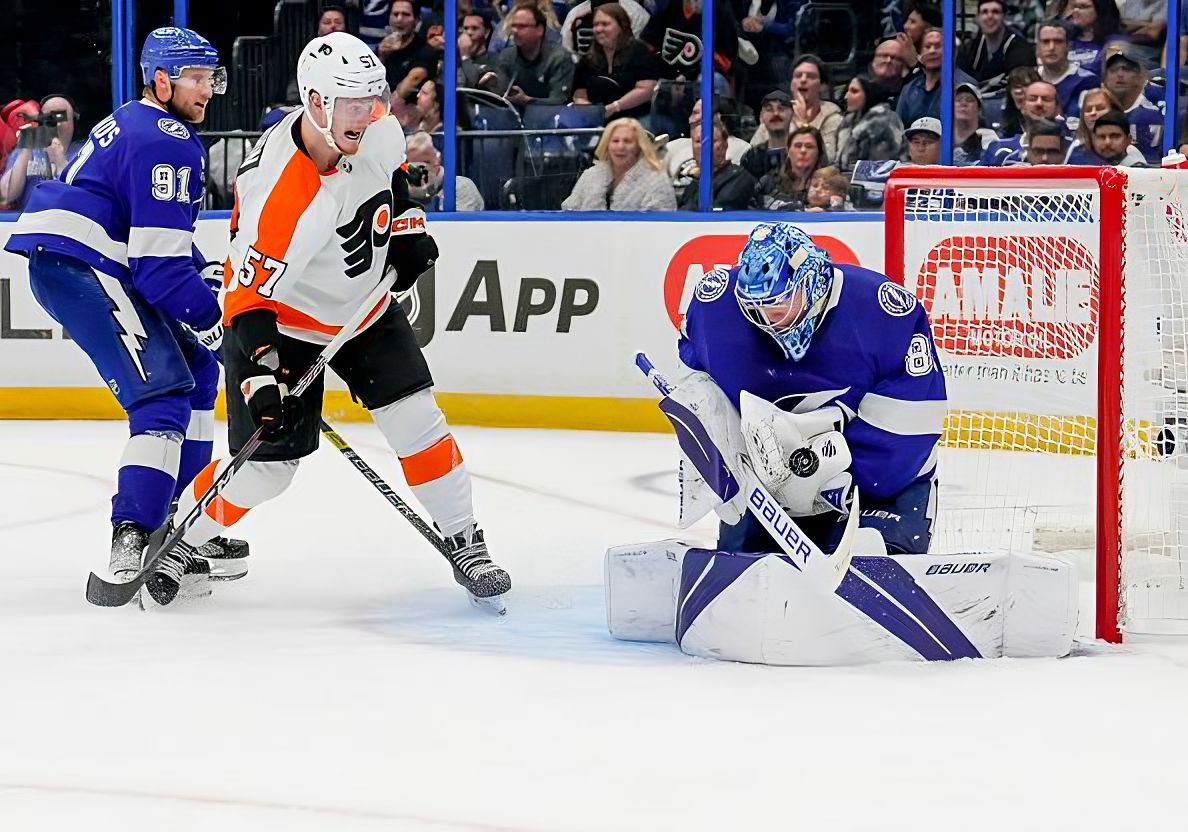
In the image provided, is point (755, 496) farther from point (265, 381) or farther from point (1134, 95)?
point (1134, 95)

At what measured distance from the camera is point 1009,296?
158 inches

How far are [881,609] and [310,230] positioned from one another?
1.18 metres

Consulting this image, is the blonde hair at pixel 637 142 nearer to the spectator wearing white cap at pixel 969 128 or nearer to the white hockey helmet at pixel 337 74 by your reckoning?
the spectator wearing white cap at pixel 969 128

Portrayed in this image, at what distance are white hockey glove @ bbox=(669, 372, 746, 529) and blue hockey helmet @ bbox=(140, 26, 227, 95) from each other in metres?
1.24

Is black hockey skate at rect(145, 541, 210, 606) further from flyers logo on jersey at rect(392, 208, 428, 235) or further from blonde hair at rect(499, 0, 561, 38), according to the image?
blonde hair at rect(499, 0, 561, 38)

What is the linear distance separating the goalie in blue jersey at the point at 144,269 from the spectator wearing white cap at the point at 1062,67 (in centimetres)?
325

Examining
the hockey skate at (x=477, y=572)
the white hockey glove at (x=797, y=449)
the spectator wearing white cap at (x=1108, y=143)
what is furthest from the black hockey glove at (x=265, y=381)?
the spectator wearing white cap at (x=1108, y=143)

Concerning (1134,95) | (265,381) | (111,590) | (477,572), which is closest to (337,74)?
(265,381)

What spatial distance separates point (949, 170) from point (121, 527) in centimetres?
174

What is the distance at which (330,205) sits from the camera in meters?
3.18

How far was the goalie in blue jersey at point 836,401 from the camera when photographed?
287 cm

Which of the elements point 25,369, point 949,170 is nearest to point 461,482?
point 949,170

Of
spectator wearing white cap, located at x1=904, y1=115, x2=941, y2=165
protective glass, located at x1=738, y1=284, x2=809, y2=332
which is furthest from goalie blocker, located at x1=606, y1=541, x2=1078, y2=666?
spectator wearing white cap, located at x1=904, y1=115, x2=941, y2=165

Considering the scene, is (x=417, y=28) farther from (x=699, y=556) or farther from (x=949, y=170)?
(x=699, y=556)
